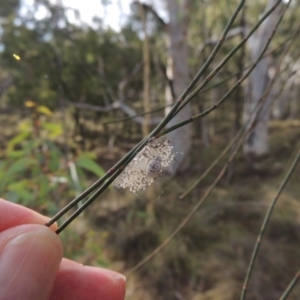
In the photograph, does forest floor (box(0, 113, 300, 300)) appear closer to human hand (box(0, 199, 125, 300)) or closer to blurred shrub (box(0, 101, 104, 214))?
blurred shrub (box(0, 101, 104, 214))

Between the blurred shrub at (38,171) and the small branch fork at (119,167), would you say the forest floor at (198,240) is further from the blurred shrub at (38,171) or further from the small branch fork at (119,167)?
the small branch fork at (119,167)

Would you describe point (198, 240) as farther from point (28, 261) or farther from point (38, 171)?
point (28, 261)

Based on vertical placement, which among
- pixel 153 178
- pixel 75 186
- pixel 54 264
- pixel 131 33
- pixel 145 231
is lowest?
pixel 145 231

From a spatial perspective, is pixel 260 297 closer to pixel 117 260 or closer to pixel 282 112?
pixel 117 260

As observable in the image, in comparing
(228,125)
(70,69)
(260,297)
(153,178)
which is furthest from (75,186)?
(228,125)

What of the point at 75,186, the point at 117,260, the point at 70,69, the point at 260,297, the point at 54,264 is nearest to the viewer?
the point at 54,264

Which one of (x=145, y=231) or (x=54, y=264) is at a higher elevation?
(x=54, y=264)

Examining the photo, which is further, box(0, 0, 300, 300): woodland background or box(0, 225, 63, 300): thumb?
box(0, 0, 300, 300): woodland background

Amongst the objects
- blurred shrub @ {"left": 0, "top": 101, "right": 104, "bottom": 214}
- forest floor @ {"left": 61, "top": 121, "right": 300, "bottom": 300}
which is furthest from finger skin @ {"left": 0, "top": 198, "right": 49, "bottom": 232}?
forest floor @ {"left": 61, "top": 121, "right": 300, "bottom": 300}
